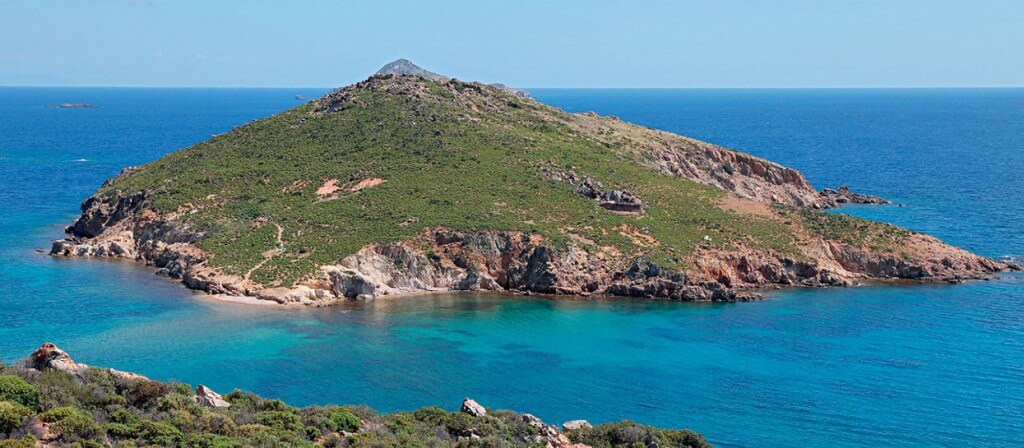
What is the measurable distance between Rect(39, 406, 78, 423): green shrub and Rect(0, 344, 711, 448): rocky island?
→ 0.03 meters

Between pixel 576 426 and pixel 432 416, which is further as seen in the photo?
pixel 576 426

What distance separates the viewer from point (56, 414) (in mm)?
31203

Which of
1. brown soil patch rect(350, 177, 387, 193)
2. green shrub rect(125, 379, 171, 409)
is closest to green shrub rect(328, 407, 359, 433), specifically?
green shrub rect(125, 379, 171, 409)

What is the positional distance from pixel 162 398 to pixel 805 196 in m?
93.1

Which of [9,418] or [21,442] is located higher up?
[9,418]

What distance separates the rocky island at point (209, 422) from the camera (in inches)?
1219

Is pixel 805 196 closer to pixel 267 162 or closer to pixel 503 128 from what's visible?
pixel 503 128

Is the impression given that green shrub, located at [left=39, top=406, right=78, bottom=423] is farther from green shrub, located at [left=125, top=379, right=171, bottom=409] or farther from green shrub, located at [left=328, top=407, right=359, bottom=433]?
green shrub, located at [left=328, top=407, right=359, bottom=433]

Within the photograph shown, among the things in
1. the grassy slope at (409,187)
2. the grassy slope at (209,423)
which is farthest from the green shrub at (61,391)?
the grassy slope at (409,187)

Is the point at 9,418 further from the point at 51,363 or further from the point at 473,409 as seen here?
the point at 473,409

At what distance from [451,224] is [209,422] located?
147 ft

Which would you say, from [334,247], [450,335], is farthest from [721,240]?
[334,247]

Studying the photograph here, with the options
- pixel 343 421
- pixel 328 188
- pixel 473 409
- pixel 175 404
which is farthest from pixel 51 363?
pixel 328 188

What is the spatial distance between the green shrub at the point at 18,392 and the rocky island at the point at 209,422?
0.04m
